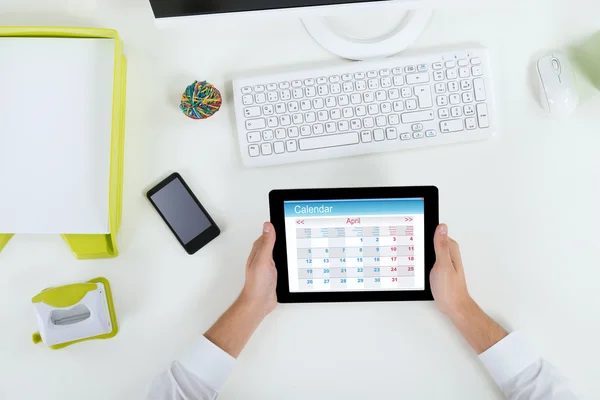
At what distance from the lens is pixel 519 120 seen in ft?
2.72

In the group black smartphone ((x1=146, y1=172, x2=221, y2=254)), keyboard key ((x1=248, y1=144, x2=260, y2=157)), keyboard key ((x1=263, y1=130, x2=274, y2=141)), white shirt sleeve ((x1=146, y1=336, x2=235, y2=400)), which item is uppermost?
keyboard key ((x1=263, y1=130, x2=274, y2=141))

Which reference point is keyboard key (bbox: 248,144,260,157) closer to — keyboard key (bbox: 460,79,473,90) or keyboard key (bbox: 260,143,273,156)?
keyboard key (bbox: 260,143,273,156)

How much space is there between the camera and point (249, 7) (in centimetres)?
73

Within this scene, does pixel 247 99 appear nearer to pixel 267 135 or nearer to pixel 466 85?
pixel 267 135

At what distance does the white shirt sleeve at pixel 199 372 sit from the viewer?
771 millimetres

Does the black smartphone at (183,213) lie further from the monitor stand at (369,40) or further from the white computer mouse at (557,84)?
the white computer mouse at (557,84)

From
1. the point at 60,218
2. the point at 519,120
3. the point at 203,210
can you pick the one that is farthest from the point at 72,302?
the point at 519,120

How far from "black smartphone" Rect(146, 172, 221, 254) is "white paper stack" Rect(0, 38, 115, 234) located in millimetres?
82

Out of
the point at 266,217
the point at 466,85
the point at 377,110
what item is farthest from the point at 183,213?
the point at 466,85

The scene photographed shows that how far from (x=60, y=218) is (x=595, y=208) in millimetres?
817

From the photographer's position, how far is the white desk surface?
0.81 metres

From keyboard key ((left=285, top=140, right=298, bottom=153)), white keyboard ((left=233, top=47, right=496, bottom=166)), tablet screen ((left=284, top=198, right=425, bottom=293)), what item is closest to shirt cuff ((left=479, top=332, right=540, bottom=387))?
tablet screen ((left=284, top=198, right=425, bottom=293))

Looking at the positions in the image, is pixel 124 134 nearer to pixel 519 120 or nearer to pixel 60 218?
pixel 60 218

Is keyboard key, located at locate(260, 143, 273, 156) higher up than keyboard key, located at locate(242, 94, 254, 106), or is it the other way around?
keyboard key, located at locate(242, 94, 254, 106)
